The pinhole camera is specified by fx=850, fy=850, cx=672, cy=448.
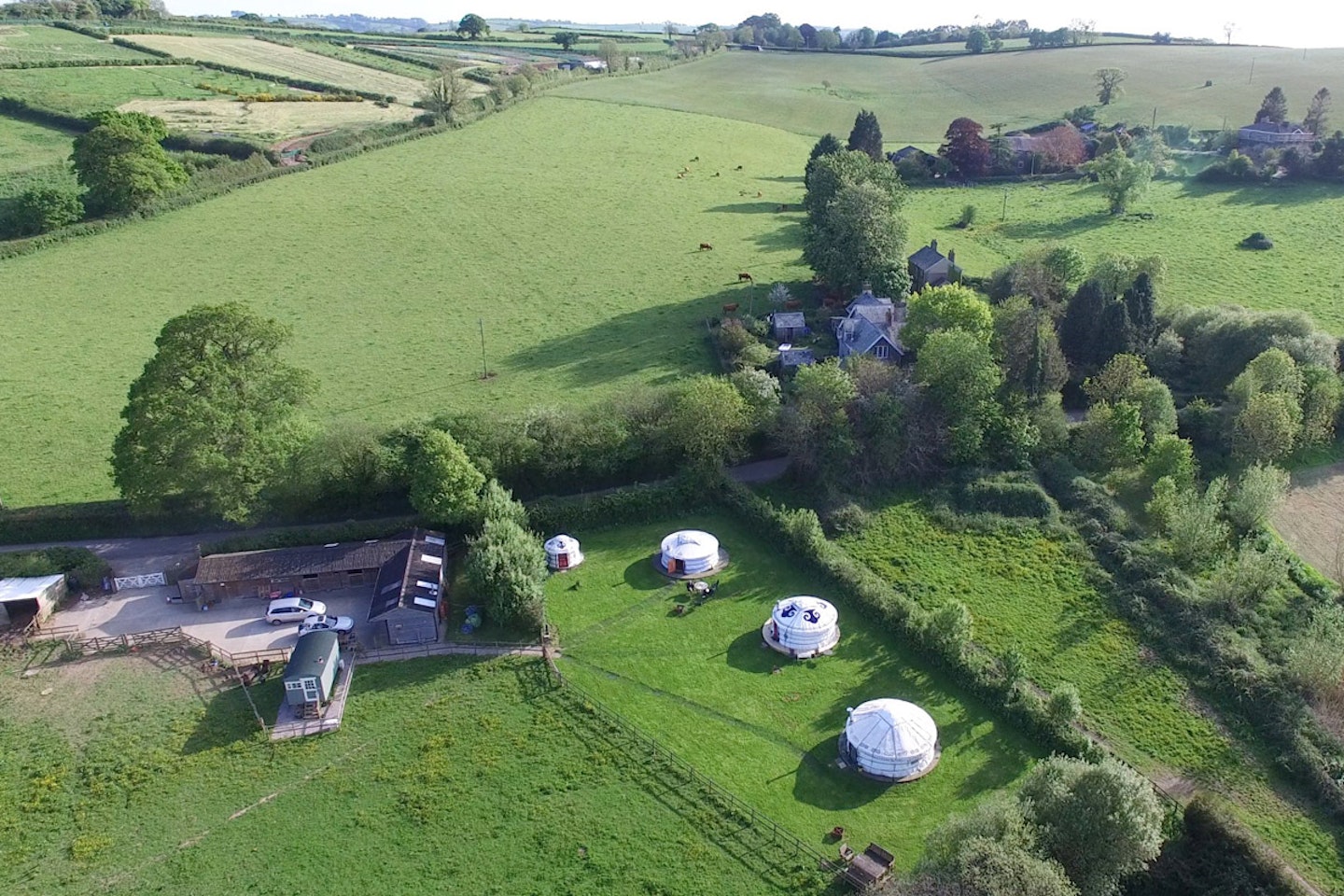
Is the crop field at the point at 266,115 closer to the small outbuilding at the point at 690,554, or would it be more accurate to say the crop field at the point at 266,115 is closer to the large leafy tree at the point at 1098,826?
the small outbuilding at the point at 690,554

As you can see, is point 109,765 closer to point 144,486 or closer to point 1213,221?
point 144,486

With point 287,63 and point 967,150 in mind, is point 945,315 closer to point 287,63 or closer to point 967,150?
point 967,150

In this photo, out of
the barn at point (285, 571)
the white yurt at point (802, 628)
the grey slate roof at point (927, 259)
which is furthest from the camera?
the grey slate roof at point (927, 259)

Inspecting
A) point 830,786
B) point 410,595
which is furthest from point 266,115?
point 830,786

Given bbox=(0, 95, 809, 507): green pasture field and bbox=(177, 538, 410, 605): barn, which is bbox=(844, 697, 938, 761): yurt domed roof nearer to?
bbox=(177, 538, 410, 605): barn

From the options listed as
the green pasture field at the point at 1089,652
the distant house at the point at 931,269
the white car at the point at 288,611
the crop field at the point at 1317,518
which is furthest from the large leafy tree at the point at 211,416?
the crop field at the point at 1317,518

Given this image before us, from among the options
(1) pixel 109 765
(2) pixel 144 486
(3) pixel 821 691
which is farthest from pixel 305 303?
(3) pixel 821 691
